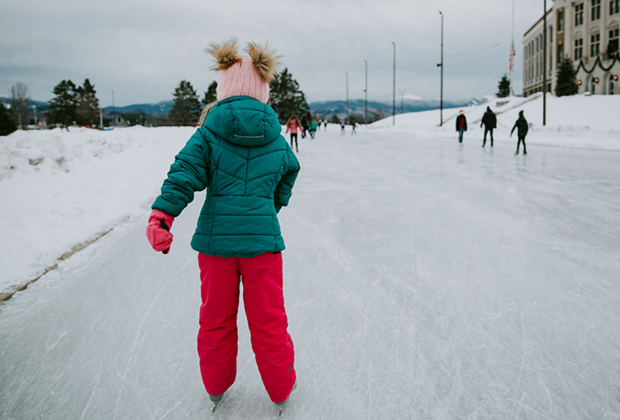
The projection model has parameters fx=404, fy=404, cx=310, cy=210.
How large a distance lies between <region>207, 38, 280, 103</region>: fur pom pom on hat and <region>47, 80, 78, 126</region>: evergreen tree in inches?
3390

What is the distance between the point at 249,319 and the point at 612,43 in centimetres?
6046

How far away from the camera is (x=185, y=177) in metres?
1.77

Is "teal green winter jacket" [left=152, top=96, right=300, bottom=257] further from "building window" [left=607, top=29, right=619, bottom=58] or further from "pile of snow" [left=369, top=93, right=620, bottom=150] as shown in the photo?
"building window" [left=607, top=29, right=619, bottom=58]

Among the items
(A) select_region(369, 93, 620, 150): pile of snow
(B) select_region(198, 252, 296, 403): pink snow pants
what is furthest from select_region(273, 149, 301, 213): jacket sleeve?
(A) select_region(369, 93, 620, 150): pile of snow

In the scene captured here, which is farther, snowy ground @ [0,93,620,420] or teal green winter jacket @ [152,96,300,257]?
snowy ground @ [0,93,620,420]

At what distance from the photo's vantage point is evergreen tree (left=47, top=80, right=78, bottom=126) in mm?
75444

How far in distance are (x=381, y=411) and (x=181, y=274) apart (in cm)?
243

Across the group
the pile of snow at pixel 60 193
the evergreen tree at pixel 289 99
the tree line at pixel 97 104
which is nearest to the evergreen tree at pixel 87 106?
the tree line at pixel 97 104

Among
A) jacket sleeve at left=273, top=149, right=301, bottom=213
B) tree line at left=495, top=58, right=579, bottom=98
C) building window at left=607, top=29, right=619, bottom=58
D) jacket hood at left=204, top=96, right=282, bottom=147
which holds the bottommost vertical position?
jacket sleeve at left=273, top=149, right=301, bottom=213

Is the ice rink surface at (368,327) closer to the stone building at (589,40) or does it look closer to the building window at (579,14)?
the stone building at (589,40)

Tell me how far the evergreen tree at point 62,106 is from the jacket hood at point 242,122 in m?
86.3

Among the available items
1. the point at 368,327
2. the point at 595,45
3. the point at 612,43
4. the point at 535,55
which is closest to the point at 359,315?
the point at 368,327

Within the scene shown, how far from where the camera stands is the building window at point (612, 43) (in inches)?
1800

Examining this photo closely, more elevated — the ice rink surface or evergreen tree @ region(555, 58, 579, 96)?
evergreen tree @ region(555, 58, 579, 96)
